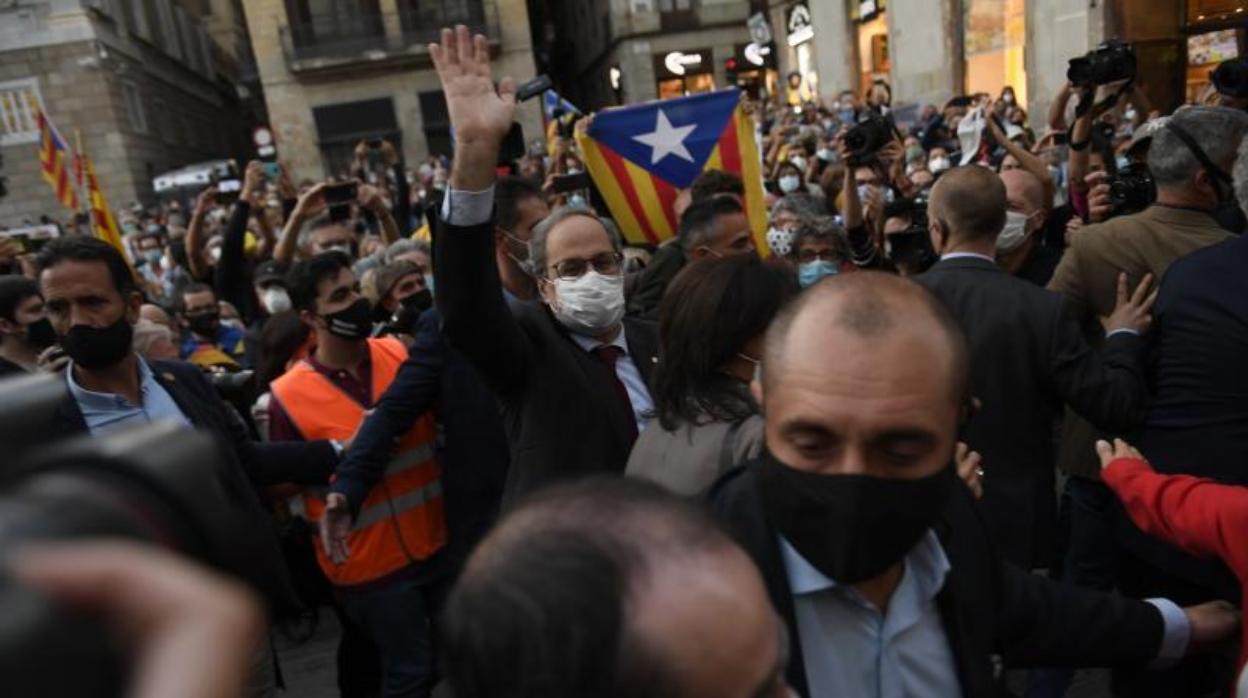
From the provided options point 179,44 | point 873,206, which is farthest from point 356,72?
point 873,206

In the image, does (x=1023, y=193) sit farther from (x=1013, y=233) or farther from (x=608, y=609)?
(x=608, y=609)

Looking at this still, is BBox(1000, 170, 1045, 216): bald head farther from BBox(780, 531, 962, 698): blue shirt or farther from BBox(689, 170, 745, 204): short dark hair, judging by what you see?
A: BBox(780, 531, 962, 698): blue shirt

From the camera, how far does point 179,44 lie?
36.5 m

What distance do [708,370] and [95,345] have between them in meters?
1.71

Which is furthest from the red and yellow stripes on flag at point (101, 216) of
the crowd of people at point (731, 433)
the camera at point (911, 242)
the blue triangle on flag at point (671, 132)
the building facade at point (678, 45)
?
the building facade at point (678, 45)

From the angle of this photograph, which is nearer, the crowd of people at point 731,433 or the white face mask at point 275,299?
the crowd of people at point 731,433

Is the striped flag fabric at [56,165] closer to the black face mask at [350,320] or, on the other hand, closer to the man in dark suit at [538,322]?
the black face mask at [350,320]

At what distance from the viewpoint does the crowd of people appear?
86 cm

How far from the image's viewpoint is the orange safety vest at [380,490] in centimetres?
287

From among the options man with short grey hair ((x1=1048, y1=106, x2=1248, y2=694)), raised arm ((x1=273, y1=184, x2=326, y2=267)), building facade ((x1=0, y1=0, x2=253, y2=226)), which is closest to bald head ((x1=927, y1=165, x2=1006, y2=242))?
man with short grey hair ((x1=1048, y1=106, x2=1248, y2=694))

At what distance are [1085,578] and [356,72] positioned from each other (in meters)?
31.5

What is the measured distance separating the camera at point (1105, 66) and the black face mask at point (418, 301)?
3.04 metres

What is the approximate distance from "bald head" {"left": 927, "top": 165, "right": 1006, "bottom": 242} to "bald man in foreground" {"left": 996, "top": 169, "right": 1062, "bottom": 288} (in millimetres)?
607

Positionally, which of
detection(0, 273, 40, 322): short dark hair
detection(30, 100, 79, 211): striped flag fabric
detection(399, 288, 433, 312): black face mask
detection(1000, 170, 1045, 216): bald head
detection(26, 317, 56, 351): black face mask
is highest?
detection(30, 100, 79, 211): striped flag fabric
